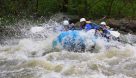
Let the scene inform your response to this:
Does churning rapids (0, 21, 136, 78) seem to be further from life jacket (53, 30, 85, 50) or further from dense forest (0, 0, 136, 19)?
dense forest (0, 0, 136, 19)

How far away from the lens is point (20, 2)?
17.8 m

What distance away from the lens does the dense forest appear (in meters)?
16.6

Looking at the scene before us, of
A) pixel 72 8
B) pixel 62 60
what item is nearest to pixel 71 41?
pixel 62 60

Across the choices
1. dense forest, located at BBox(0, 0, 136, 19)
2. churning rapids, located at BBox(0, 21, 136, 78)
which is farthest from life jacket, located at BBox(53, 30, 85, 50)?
dense forest, located at BBox(0, 0, 136, 19)

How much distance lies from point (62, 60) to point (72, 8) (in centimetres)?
680

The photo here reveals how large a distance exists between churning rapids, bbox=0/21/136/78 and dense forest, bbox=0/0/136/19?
12.5ft

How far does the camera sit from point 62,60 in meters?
10.4

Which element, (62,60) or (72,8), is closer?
(62,60)

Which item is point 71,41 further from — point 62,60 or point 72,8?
point 72,8

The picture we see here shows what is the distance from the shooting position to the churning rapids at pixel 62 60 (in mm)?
9320

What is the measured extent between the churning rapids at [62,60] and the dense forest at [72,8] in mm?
3812

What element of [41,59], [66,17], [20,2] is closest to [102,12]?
[66,17]

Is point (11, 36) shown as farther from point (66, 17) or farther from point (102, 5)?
point (102, 5)

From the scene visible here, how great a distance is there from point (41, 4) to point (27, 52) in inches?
255
